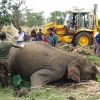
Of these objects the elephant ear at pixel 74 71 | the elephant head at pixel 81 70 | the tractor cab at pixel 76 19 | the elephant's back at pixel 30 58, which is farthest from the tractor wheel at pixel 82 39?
the elephant ear at pixel 74 71

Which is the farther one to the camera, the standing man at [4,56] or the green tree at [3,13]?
the green tree at [3,13]

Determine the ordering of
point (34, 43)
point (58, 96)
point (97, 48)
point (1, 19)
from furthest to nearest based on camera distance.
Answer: point (1, 19) < point (97, 48) < point (34, 43) < point (58, 96)

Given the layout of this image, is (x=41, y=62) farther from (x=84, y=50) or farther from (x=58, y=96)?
(x=84, y=50)

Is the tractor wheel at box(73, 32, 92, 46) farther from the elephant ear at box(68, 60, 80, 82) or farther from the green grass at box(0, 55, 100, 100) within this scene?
the green grass at box(0, 55, 100, 100)

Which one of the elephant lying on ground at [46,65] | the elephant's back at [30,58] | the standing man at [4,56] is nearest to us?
the elephant lying on ground at [46,65]

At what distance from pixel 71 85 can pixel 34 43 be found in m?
1.90

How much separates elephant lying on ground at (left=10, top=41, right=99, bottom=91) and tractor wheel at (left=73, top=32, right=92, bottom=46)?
11559 millimetres

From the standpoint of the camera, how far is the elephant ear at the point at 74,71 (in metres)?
9.41

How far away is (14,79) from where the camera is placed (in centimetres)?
984

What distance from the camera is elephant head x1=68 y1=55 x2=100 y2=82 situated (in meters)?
9.45

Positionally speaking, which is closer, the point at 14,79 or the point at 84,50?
the point at 14,79

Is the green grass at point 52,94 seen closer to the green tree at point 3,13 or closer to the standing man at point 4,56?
the standing man at point 4,56

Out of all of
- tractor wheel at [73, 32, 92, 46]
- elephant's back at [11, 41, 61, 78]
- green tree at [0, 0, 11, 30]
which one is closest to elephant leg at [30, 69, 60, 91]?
elephant's back at [11, 41, 61, 78]

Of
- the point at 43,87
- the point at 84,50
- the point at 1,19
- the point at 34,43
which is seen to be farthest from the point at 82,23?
the point at 43,87
